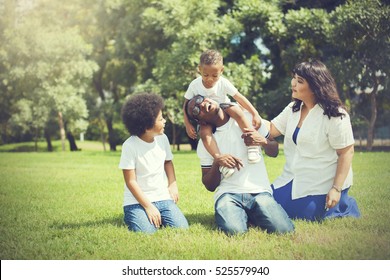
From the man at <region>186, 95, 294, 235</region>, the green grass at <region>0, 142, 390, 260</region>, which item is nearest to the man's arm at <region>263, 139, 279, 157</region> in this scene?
the man at <region>186, 95, 294, 235</region>

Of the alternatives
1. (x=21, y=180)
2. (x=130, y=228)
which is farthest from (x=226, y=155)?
(x=21, y=180)

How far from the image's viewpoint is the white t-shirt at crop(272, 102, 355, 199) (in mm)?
3791

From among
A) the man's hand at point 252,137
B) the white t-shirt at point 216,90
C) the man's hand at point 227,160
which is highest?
the white t-shirt at point 216,90

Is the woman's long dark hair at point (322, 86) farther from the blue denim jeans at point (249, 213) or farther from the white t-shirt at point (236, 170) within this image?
the blue denim jeans at point (249, 213)

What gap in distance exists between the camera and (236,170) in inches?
152

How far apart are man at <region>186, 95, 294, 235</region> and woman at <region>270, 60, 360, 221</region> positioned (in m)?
0.34

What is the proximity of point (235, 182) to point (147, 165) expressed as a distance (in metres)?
0.80

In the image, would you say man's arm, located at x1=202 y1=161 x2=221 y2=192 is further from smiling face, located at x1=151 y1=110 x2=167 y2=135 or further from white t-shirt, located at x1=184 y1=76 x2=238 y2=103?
white t-shirt, located at x1=184 y1=76 x2=238 y2=103

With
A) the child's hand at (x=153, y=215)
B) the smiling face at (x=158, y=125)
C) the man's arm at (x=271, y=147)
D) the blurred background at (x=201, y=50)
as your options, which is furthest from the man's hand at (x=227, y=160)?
the blurred background at (x=201, y=50)

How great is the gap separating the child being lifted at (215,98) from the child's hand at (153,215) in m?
0.69

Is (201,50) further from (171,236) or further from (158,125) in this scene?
(171,236)

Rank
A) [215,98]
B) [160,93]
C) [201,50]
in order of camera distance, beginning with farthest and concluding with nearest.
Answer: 1. [160,93]
2. [201,50]
3. [215,98]

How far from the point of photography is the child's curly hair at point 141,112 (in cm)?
388

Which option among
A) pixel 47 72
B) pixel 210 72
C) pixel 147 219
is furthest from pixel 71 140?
pixel 147 219
